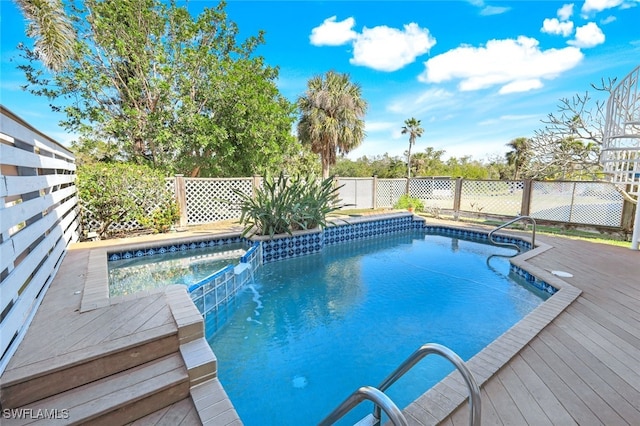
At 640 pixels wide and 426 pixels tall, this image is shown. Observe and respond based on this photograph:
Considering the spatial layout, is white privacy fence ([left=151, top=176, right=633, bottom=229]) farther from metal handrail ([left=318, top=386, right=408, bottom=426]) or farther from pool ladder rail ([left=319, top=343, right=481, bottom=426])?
metal handrail ([left=318, top=386, right=408, bottom=426])

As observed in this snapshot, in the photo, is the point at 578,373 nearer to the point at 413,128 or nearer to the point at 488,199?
the point at 488,199

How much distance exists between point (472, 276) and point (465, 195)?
6354mm

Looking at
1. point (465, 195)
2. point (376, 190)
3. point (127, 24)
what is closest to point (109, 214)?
point (127, 24)

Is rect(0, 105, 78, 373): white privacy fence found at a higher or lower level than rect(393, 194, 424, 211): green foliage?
higher

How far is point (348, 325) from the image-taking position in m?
3.32

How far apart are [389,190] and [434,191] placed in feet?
6.22

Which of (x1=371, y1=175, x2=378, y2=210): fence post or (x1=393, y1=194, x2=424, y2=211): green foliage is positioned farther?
(x1=371, y1=175, x2=378, y2=210): fence post

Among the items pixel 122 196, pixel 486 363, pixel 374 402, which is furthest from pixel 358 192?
pixel 374 402

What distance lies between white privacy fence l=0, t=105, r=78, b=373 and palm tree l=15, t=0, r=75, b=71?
17.4 feet

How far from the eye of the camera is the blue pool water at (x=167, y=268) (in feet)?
13.9

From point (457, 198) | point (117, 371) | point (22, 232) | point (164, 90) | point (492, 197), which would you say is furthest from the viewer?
point (457, 198)

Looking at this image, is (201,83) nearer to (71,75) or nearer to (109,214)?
(71,75)

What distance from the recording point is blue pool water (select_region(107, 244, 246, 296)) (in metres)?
4.23

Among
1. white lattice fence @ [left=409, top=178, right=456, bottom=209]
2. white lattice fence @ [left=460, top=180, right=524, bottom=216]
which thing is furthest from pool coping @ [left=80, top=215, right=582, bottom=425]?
white lattice fence @ [left=409, top=178, right=456, bottom=209]
